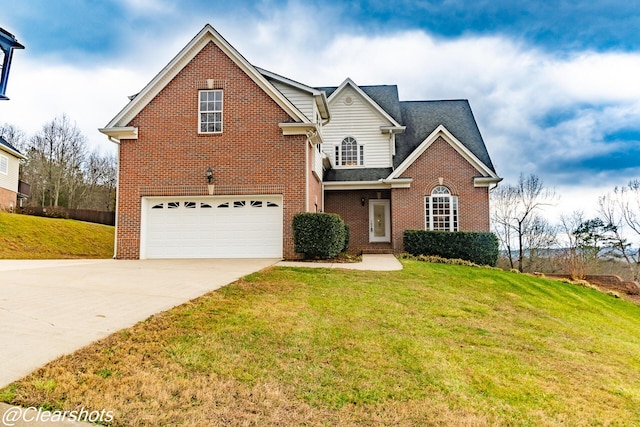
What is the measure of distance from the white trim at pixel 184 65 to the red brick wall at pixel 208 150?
17 centimetres

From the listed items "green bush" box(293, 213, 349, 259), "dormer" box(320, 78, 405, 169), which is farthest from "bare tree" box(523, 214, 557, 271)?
"green bush" box(293, 213, 349, 259)

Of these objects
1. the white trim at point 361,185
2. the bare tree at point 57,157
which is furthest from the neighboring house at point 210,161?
the bare tree at point 57,157

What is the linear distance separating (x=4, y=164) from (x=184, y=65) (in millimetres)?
21777

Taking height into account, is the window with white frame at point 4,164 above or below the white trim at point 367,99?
below

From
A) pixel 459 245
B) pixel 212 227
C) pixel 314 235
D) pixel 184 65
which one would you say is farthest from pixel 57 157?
pixel 459 245

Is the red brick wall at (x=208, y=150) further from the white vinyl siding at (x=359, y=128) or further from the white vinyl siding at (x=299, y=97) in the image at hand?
the white vinyl siding at (x=359, y=128)

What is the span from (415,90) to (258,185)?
2002 cm

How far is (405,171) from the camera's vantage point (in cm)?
1812

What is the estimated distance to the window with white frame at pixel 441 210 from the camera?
1778cm

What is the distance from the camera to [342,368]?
14.5 feet

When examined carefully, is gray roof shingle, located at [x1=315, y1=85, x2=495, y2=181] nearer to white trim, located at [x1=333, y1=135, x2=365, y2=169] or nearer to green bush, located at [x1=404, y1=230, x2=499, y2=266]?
white trim, located at [x1=333, y1=135, x2=365, y2=169]

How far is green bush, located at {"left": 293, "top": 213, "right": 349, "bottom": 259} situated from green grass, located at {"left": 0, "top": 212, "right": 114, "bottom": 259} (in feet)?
35.0

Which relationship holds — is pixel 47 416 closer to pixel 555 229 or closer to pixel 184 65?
pixel 184 65

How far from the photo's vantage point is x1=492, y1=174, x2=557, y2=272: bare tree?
24125mm
